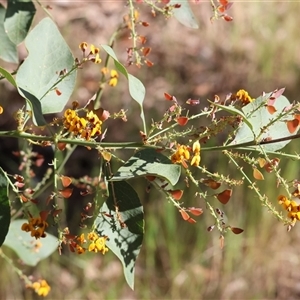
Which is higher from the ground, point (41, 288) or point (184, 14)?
point (184, 14)

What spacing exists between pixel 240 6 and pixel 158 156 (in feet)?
12.1

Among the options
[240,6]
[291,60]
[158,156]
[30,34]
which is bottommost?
[158,156]

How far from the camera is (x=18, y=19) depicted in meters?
0.98

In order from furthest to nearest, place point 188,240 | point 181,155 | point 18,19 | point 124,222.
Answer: point 188,240 → point 18,19 → point 124,222 → point 181,155

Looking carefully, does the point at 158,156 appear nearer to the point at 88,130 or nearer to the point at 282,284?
the point at 88,130

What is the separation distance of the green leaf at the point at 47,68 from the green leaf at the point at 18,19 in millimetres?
76

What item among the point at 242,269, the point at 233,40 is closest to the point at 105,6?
the point at 233,40

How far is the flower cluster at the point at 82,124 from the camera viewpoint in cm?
70

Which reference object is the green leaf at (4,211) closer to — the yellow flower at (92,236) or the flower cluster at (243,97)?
the yellow flower at (92,236)

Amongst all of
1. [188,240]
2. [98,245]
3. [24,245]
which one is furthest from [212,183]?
[188,240]

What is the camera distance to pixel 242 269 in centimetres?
281

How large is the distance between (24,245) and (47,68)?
1.65 feet

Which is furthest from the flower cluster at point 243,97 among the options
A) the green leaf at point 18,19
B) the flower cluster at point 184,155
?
the green leaf at point 18,19

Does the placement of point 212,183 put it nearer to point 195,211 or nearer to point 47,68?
point 195,211
